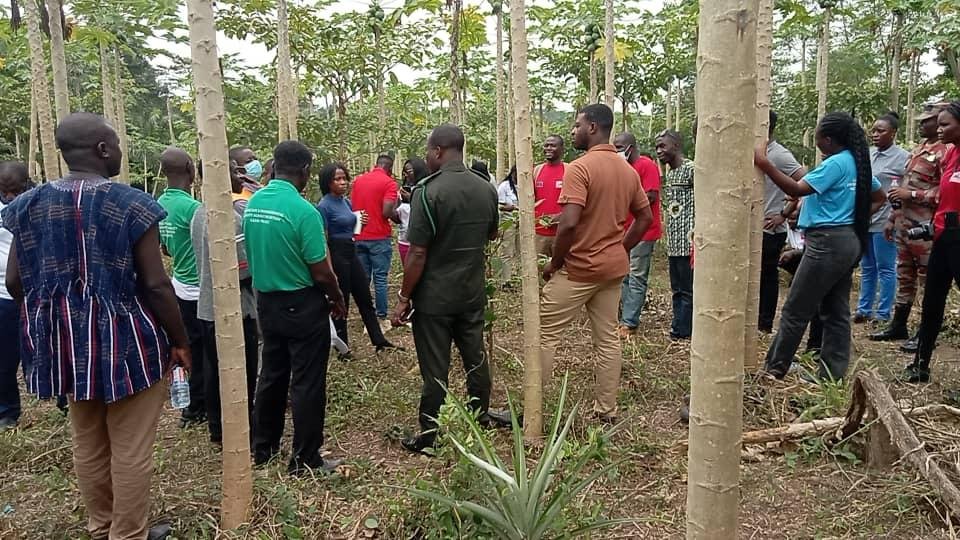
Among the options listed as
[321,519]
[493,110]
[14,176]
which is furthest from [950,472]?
[493,110]

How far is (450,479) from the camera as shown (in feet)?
9.09

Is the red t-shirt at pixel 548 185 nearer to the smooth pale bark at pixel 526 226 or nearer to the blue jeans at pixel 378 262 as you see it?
the blue jeans at pixel 378 262

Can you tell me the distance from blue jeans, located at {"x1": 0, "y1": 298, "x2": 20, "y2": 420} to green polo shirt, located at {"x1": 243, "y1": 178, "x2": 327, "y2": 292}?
209cm

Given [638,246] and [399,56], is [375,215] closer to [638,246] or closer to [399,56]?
[638,246]

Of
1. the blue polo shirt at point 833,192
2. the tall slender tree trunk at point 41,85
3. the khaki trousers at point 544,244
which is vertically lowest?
the khaki trousers at point 544,244

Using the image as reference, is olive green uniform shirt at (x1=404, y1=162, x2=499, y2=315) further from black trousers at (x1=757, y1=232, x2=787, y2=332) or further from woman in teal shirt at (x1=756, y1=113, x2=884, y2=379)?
black trousers at (x1=757, y1=232, x2=787, y2=332)

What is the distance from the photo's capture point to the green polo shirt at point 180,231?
380cm

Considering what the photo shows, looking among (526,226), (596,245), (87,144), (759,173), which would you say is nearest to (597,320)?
(596,245)

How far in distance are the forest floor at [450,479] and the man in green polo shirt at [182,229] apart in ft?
2.62

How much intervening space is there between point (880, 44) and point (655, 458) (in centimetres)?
1435

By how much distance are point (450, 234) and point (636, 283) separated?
9.73 feet

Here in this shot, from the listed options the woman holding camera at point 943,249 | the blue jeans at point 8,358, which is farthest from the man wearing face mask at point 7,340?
the woman holding camera at point 943,249

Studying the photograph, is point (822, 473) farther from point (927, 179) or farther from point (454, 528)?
point (927, 179)

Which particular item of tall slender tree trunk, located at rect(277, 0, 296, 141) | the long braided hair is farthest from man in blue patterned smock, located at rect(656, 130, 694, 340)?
tall slender tree trunk, located at rect(277, 0, 296, 141)
